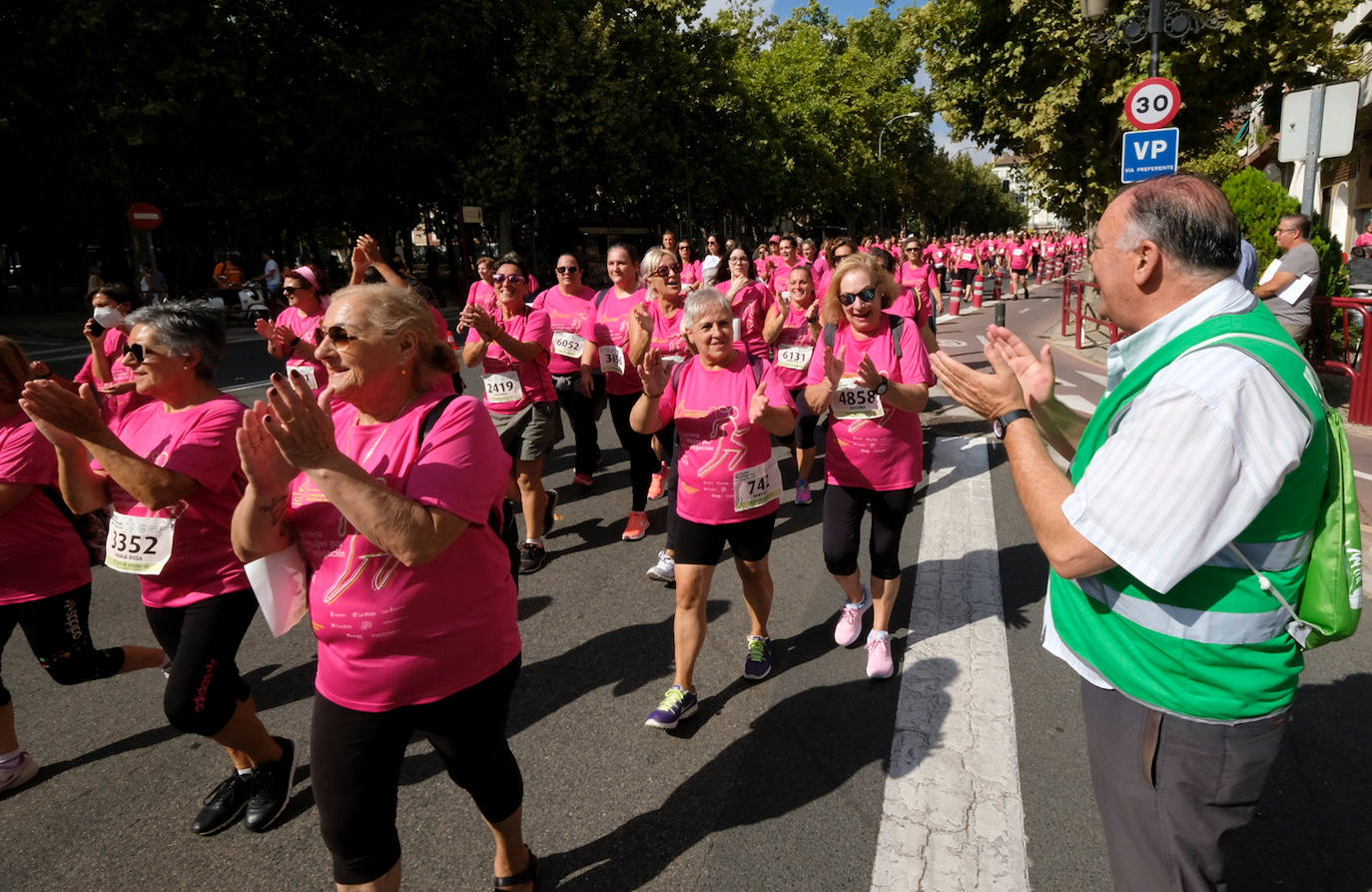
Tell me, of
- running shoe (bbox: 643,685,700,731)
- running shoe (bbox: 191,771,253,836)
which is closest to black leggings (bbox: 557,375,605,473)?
running shoe (bbox: 643,685,700,731)

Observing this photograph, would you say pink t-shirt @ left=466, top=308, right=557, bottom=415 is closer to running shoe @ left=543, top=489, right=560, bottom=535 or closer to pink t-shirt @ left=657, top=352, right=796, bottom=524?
running shoe @ left=543, top=489, right=560, bottom=535

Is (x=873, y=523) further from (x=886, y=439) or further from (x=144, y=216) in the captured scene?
(x=144, y=216)

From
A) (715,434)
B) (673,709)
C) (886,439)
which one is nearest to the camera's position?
(673,709)

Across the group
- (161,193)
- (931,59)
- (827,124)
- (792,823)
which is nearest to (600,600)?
(792,823)

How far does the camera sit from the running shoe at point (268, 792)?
9.38 ft

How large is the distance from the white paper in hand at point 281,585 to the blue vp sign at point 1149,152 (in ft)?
31.0

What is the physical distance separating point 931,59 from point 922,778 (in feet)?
58.8

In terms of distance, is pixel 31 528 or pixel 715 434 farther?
pixel 715 434

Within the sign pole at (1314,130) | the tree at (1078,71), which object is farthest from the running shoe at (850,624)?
the tree at (1078,71)

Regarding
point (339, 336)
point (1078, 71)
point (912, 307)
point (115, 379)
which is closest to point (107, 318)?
point (115, 379)

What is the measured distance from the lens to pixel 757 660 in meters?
3.73

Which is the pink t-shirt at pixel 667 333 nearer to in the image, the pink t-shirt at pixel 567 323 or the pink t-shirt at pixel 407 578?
the pink t-shirt at pixel 567 323

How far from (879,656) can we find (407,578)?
2331 millimetres

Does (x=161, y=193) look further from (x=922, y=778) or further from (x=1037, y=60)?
(x=922, y=778)
